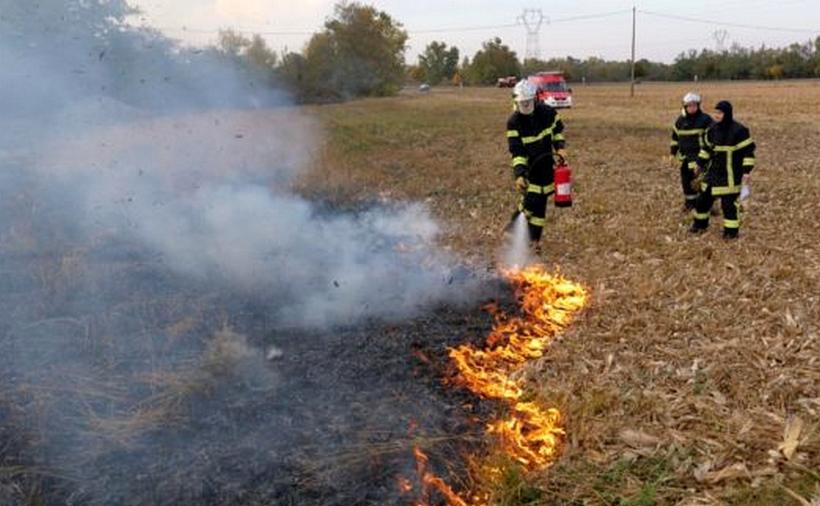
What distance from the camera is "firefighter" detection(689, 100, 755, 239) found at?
25.5 ft

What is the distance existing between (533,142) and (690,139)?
301 cm

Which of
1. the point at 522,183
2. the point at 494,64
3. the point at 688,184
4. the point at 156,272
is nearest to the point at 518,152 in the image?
the point at 522,183

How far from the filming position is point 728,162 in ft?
25.7

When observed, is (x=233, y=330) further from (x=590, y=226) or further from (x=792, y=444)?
(x=590, y=226)

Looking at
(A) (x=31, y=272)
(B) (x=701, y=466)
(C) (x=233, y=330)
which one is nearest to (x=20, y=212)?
(A) (x=31, y=272)

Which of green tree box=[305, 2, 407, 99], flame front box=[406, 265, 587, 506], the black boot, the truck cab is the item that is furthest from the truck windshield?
flame front box=[406, 265, 587, 506]

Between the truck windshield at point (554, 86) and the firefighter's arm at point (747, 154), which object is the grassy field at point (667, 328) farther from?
the truck windshield at point (554, 86)

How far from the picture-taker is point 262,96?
27.6 feet

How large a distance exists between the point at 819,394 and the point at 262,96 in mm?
6814

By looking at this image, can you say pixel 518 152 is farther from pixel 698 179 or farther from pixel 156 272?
pixel 156 272

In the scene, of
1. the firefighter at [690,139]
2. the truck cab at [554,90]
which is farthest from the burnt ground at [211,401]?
the truck cab at [554,90]

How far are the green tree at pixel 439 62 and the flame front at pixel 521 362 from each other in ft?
295

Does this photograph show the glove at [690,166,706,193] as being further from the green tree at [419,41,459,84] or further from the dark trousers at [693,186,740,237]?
the green tree at [419,41,459,84]

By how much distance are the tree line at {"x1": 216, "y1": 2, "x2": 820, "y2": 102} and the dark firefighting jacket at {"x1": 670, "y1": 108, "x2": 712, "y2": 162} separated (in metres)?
4.75
